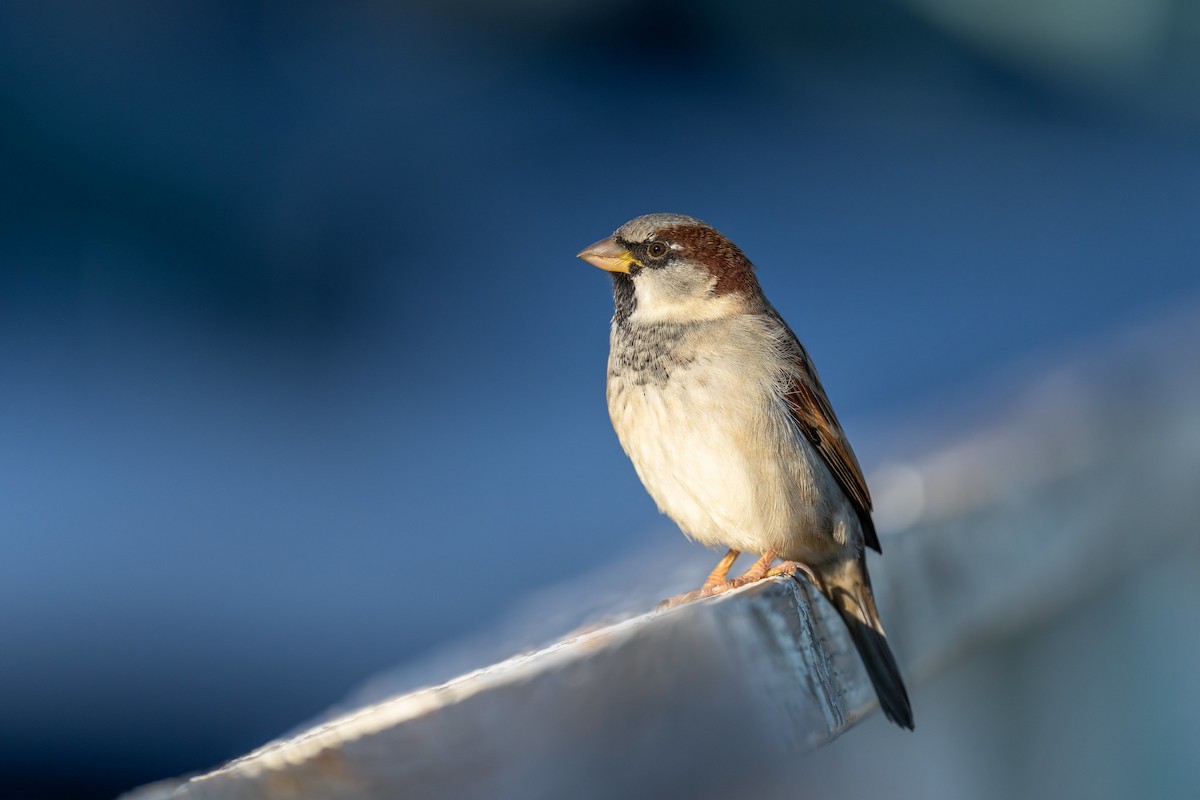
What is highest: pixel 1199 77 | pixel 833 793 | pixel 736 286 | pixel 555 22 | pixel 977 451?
pixel 555 22

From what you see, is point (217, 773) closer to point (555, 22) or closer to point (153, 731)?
point (153, 731)

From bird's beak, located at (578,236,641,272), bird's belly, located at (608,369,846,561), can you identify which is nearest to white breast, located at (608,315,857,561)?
bird's belly, located at (608,369,846,561)

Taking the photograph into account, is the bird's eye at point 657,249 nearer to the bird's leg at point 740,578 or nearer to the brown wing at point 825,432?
the brown wing at point 825,432

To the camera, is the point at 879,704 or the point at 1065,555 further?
the point at 1065,555

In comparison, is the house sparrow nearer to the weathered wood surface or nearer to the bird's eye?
the bird's eye

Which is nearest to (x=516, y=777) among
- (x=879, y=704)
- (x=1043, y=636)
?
(x=879, y=704)

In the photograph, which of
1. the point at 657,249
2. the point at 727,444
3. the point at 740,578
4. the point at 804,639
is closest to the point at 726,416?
the point at 727,444
